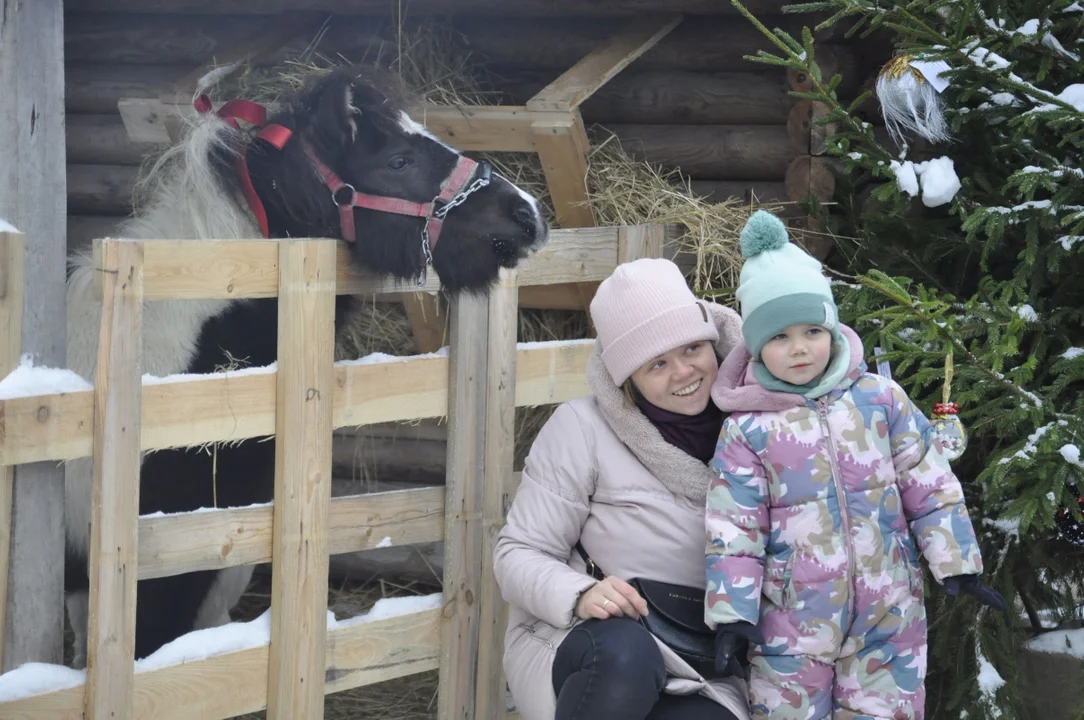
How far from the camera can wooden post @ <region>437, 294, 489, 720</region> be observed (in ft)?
11.3

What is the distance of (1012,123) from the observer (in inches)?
129

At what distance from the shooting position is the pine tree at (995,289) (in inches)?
Answer: 123

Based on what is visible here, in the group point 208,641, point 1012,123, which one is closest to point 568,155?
point 1012,123

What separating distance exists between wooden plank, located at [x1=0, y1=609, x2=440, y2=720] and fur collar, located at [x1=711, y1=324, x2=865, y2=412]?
50.7 inches

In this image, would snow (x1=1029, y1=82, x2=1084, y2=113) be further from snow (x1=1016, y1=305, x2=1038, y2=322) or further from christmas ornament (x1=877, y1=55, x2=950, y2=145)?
snow (x1=1016, y1=305, x2=1038, y2=322)

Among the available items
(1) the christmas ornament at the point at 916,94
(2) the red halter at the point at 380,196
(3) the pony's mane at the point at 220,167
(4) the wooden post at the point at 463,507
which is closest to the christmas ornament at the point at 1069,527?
(1) the christmas ornament at the point at 916,94

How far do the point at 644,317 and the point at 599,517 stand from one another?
50cm

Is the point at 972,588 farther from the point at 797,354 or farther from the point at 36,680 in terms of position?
the point at 36,680

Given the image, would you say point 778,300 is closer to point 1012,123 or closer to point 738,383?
point 738,383

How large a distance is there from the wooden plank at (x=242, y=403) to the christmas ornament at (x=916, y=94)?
128 centimetres

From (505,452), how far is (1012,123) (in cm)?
180

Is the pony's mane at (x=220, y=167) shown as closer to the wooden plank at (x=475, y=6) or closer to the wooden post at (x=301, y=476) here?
the wooden post at (x=301, y=476)

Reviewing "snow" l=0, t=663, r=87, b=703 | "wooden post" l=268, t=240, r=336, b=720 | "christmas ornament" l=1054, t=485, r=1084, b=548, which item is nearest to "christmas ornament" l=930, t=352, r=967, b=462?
"christmas ornament" l=1054, t=485, r=1084, b=548

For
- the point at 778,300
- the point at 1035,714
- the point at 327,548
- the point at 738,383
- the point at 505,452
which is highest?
the point at 778,300
